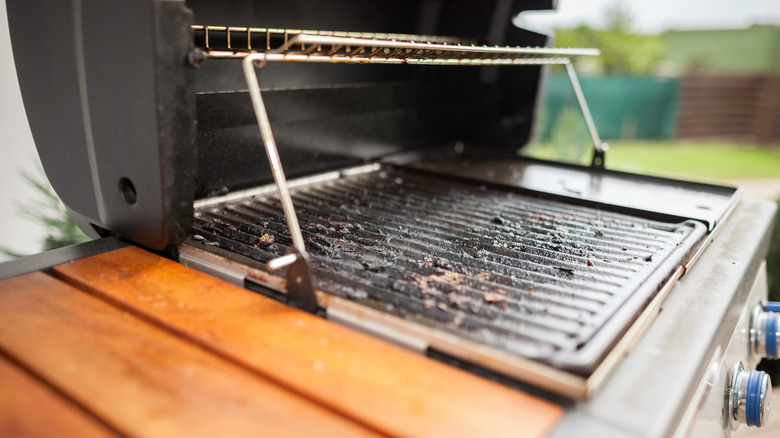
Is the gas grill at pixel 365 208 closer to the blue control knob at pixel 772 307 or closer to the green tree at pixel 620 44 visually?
the blue control knob at pixel 772 307

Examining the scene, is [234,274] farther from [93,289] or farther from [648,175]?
[648,175]

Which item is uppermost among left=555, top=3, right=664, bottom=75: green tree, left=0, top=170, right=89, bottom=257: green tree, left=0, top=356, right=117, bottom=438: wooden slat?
left=555, top=3, right=664, bottom=75: green tree

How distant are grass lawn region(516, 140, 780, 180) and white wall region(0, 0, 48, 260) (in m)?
4.95

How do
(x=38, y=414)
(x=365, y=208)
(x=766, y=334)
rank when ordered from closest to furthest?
(x=38, y=414) → (x=766, y=334) → (x=365, y=208)

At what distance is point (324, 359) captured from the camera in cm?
69

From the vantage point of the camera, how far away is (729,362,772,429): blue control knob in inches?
37.1

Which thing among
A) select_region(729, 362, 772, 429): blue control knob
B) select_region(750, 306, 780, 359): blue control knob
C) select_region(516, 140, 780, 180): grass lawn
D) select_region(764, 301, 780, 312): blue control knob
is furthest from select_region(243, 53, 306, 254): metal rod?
select_region(516, 140, 780, 180): grass lawn

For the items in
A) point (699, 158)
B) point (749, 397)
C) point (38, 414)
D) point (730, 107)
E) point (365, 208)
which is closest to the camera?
point (38, 414)

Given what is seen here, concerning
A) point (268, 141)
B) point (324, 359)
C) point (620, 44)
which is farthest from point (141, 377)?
point (620, 44)

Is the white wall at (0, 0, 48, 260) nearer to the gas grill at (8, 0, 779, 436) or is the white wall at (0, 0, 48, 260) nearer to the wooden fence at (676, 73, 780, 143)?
the gas grill at (8, 0, 779, 436)

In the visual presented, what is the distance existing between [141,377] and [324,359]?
0.22 meters

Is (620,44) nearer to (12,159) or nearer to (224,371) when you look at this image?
(12,159)

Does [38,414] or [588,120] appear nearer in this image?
[38,414]

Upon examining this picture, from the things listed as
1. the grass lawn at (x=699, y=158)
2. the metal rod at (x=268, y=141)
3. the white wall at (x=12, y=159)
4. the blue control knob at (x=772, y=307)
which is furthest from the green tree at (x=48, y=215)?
the grass lawn at (x=699, y=158)
